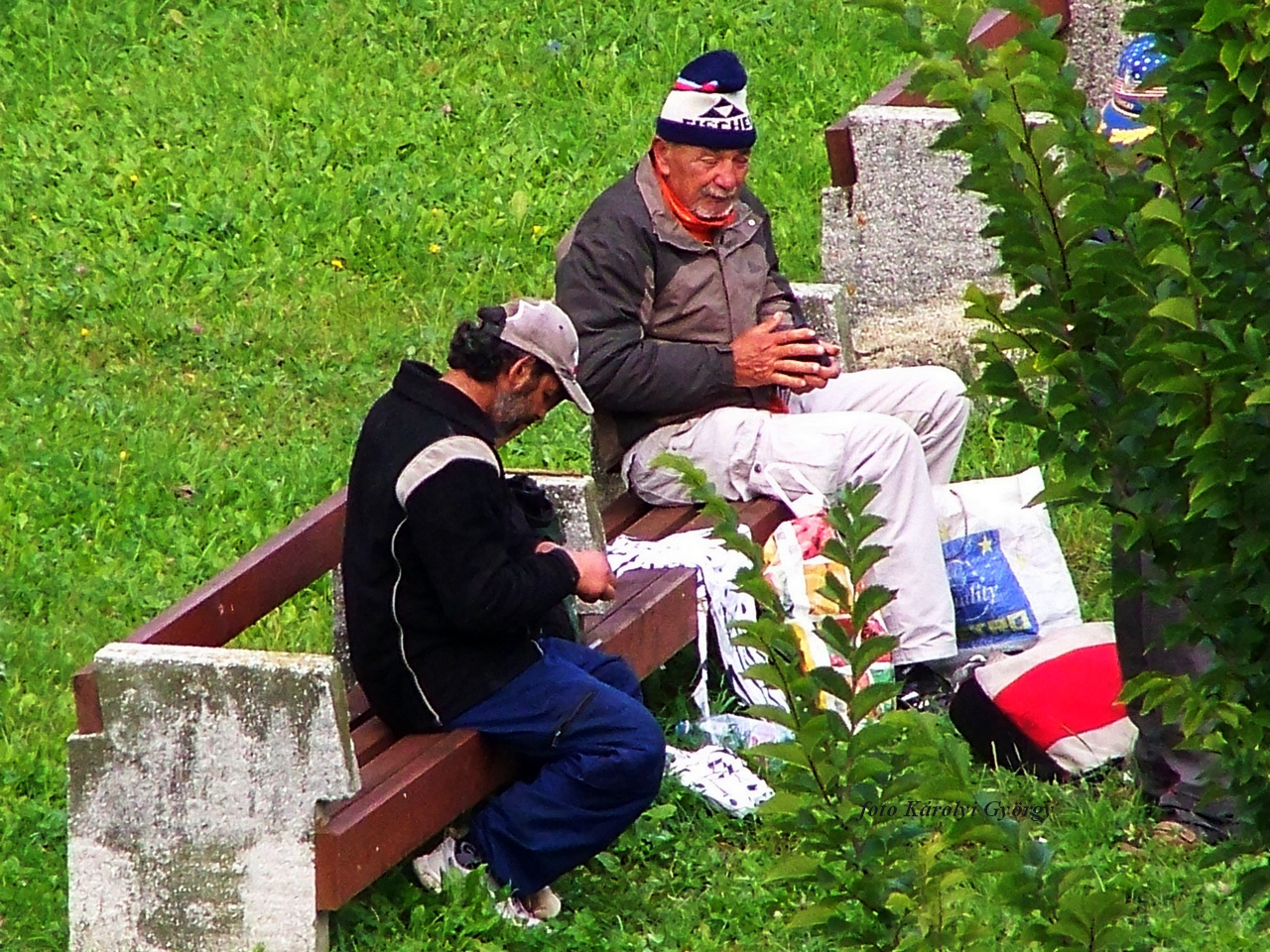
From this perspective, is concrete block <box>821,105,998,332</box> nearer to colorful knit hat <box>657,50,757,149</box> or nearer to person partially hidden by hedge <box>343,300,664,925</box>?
colorful knit hat <box>657,50,757,149</box>

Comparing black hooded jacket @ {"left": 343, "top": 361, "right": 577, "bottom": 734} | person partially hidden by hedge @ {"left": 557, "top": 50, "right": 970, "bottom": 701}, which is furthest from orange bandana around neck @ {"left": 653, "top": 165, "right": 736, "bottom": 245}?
black hooded jacket @ {"left": 343, "top": 361, "right": 577, "bottom": 734}

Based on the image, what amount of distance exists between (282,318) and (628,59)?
2.73 m

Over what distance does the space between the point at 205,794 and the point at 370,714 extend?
0.54 m

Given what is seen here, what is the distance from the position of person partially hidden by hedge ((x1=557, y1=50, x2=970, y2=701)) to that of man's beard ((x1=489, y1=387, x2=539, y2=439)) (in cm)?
95

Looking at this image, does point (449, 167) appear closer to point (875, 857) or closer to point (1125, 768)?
point (1125, 768)

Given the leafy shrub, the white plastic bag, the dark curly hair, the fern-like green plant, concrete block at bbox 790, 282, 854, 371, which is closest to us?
the leafy shrub

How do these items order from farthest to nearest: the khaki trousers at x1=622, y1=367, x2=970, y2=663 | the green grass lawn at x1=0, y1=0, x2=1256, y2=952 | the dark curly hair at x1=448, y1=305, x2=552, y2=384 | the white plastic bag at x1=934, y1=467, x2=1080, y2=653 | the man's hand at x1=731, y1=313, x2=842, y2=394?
the white plastic bag at x1=934, y1=467, x2=1080, y2=653
the man's hand at x1=731, y1=313, x2=842, y2=394
the khaki trousers at x1=622, y1=367, x2=970, y2=663
the green grass lawn at x1=0, y1=0, x2=1256, y2=952
the dark curly hair at x1=448, y1=305, x2=552, y2=384

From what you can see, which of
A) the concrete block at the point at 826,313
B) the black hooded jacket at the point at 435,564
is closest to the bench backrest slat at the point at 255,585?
the black hooded jacket at the point at 435,564

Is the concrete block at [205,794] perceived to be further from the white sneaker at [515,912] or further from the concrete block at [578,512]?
the concrete block at [578,512]

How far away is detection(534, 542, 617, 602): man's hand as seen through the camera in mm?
4512

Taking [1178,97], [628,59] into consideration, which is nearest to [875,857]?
[1178,97]

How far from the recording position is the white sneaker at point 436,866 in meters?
4.52

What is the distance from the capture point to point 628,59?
10.1 m

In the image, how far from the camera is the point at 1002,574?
5727mm
